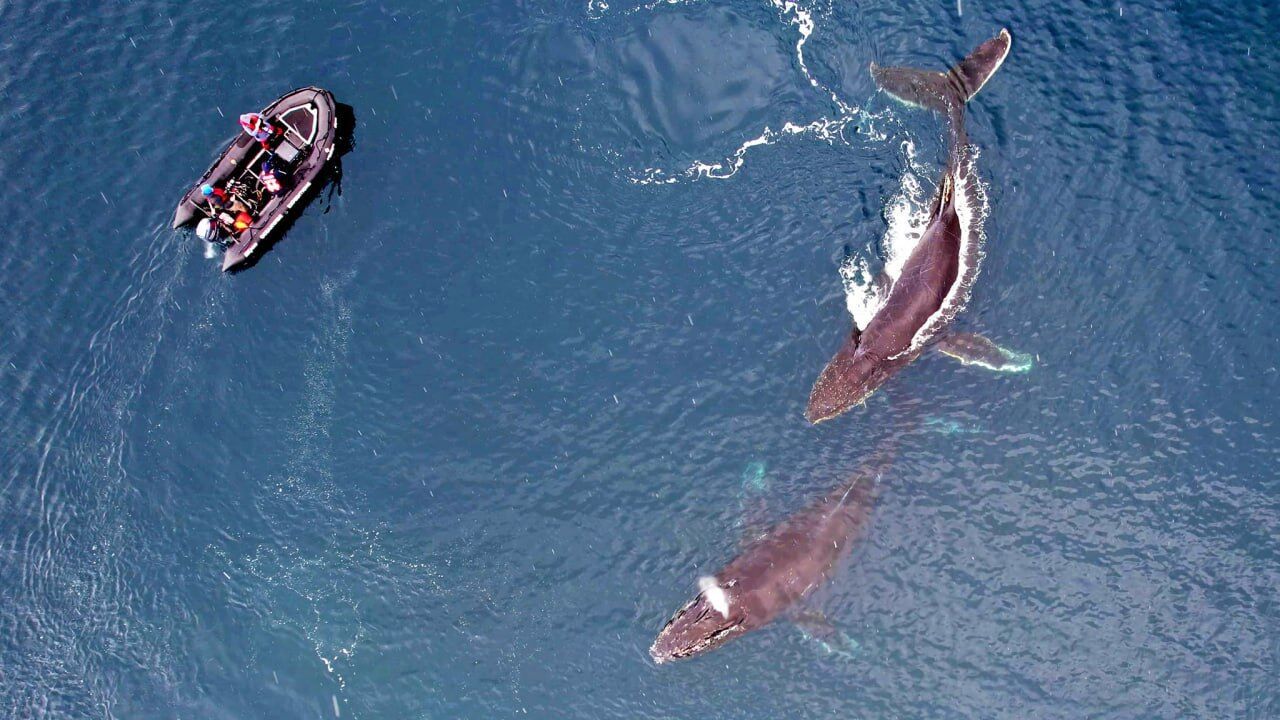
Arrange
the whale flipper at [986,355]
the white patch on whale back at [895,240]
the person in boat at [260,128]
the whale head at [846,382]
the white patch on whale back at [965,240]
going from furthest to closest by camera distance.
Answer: the person in boat at [260,128]
the white patch on whale back at [895,240]
the white patch on whale back at [965,240]
the whale head at [846,382]
the whale flipper at [986,355]

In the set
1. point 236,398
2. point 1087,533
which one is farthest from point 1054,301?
point 236,398

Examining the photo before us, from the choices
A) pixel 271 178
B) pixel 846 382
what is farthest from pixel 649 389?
pixel 271 178

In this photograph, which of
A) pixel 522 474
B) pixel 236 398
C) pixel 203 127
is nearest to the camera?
pixel 522 474

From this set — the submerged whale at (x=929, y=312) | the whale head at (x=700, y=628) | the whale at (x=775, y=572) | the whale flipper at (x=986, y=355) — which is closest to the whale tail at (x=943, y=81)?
the submerged whale at (x=929, y=312)

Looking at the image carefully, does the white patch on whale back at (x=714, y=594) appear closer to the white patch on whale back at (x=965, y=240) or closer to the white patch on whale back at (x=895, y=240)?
the white patch on whale back at (x=965, y=240)

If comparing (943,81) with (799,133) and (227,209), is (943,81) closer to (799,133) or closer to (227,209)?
(799,133)

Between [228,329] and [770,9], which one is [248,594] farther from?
[770,9]

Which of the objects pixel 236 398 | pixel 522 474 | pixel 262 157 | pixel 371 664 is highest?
pixel 262 157
